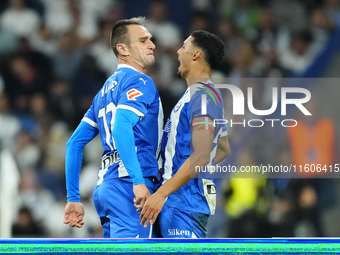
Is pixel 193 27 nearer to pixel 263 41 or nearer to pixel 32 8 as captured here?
pixel 263 41

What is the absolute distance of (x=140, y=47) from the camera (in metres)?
2.86

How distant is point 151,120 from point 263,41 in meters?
4.58

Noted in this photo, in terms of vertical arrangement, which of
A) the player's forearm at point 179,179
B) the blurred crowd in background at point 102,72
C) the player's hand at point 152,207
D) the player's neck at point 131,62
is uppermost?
the blurred crowd in background at point 102,72

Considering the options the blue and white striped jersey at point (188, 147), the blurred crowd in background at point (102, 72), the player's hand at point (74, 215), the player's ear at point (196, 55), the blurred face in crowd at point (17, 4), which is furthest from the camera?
the blurred face in crowd at point (17, 4)

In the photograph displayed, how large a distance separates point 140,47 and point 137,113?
593 millimetres

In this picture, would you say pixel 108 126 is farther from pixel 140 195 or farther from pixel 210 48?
pixel 210 48

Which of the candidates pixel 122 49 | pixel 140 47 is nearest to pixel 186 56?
pixel 140 47

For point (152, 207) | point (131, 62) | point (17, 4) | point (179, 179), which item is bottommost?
point (152, 207)

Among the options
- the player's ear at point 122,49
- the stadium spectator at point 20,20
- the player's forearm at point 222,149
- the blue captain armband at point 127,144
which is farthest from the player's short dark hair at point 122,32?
the stadium spectator at point 20,20

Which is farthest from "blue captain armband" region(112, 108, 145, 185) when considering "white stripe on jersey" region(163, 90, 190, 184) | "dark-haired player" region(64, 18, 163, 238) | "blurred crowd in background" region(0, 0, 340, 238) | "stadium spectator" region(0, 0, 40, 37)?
"stadium spectator" region(0, 0, 40, 37)

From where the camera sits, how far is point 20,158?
5930 mm

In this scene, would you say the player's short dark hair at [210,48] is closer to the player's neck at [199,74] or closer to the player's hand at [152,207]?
the player's neck at [199,74]

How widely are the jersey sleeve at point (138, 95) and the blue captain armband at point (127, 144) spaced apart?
0.06m

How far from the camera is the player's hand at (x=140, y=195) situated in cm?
233
